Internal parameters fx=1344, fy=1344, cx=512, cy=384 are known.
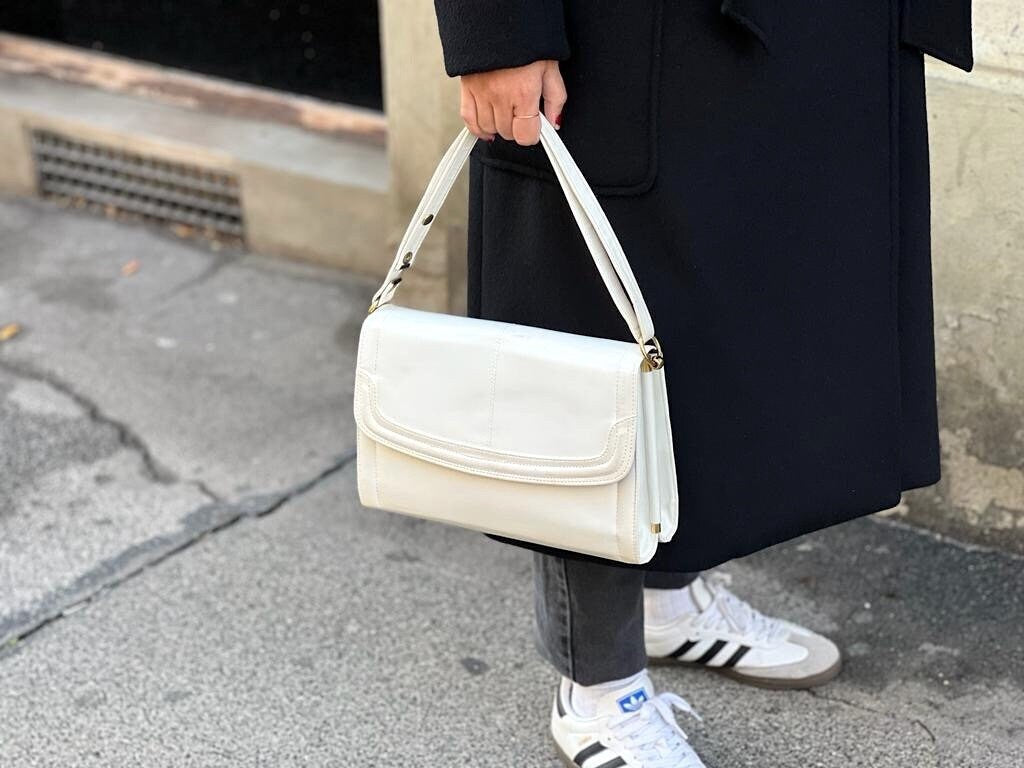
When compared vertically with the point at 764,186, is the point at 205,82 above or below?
below

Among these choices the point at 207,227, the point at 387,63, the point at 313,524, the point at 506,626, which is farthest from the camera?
the point at 207,227

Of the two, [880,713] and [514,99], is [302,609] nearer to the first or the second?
[880,713]

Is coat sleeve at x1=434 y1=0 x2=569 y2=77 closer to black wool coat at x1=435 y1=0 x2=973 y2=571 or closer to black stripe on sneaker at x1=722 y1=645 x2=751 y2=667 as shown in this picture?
black wool coat at x1=435 y1=0 x2=973 y2=571

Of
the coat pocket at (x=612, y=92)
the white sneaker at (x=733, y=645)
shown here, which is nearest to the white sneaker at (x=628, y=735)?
the white sneaker at (x=733, y=645)

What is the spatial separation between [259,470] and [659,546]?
4.88 feet


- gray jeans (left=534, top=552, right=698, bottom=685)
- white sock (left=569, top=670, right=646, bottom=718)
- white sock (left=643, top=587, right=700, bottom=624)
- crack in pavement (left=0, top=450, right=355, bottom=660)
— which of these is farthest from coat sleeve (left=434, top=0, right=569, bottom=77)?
crack in pavement (left=0, top=450, right=355, bottom=660)

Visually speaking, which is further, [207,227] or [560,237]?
[207,227]

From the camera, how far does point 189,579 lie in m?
2.67

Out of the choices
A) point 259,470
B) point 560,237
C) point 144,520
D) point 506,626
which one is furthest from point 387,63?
point 560,237

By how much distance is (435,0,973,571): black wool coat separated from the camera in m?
1.61

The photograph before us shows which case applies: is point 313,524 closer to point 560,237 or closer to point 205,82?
point 560,237

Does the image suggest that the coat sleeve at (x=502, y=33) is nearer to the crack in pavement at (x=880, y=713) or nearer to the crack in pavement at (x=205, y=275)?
the crack in pavement at (x=880, y=713)

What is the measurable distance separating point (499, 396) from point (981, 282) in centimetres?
124

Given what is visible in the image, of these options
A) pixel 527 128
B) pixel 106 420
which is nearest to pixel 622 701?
pixel 527 128
